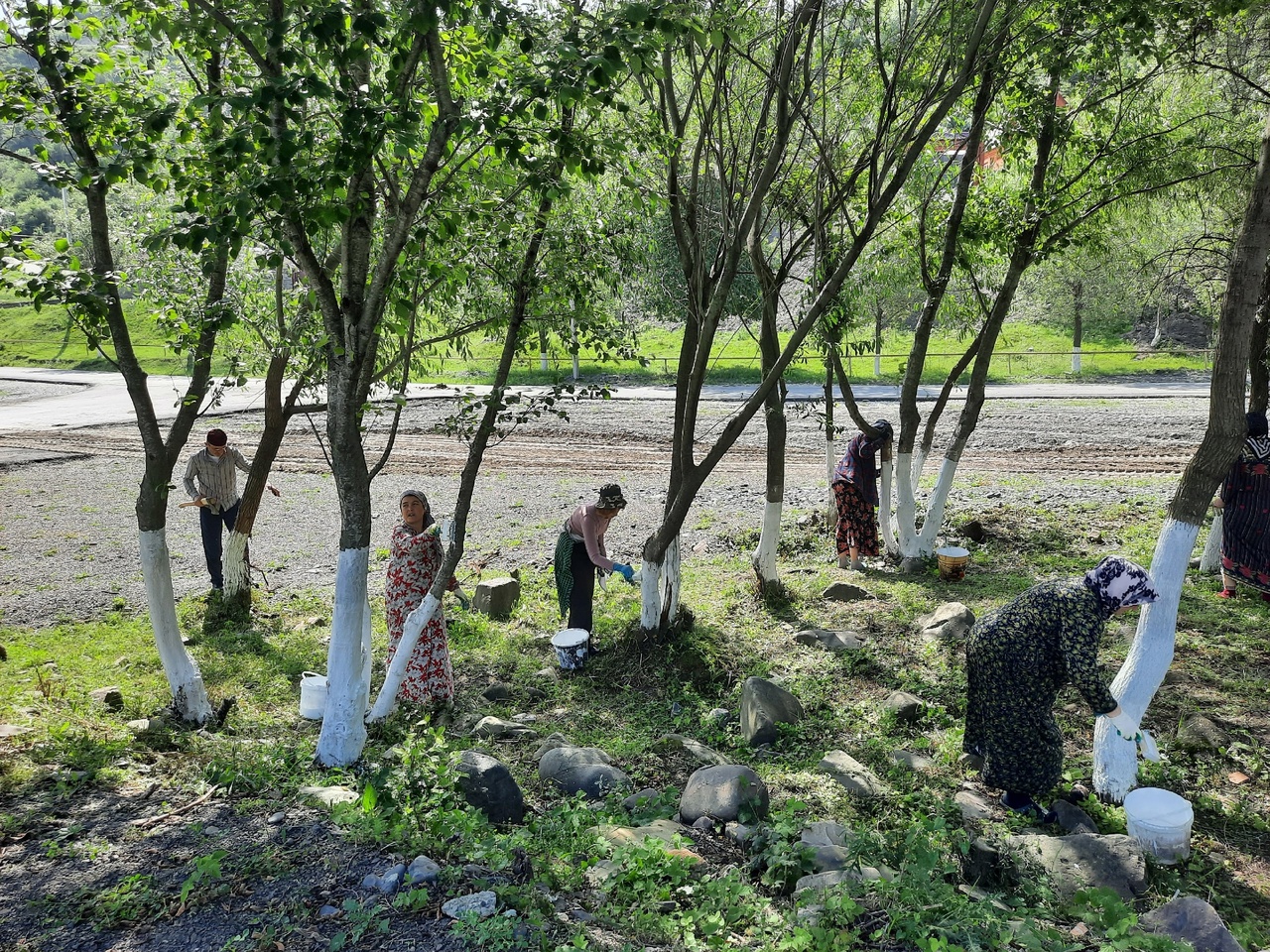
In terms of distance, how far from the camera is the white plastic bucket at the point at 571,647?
7184 mm

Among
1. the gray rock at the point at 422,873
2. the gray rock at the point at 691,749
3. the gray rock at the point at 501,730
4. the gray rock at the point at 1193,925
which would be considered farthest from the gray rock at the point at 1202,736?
the gray rock at the point at 422,873

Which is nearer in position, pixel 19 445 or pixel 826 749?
pixel 826 749

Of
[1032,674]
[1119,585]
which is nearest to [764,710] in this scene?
[1032,674]

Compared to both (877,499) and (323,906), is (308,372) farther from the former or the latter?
(877,499)

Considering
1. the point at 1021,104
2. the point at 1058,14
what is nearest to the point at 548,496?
the point at 1021,104

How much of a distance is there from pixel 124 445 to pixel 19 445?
2.06m

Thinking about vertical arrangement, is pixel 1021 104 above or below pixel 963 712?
above

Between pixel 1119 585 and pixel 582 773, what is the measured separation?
2.93 metres

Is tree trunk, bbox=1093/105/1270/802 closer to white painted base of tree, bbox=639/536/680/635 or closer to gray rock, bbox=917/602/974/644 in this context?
gray rock, bbox=917/602/974/644

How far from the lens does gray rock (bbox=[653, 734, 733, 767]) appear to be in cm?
566

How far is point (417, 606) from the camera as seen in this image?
21.0 ft

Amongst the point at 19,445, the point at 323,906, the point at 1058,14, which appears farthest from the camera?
the point at 19,445

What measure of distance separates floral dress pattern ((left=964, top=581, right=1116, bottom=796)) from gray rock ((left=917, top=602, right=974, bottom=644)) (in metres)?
2.19

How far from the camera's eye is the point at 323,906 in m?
3.58
